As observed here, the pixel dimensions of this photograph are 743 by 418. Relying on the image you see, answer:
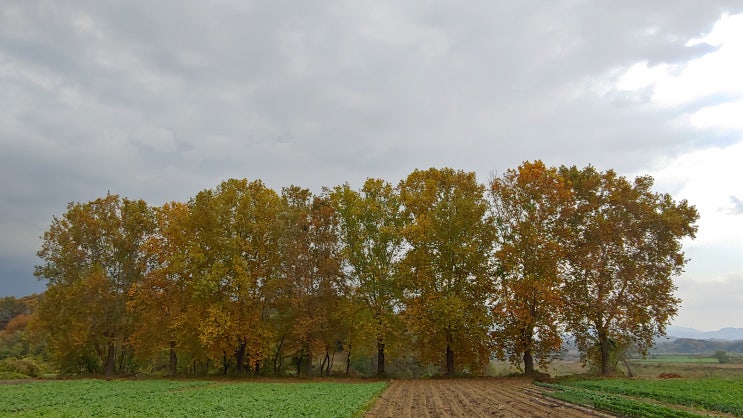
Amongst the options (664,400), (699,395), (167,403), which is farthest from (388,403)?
(699,395)

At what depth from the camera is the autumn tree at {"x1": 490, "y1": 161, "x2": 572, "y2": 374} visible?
3959 centimetres

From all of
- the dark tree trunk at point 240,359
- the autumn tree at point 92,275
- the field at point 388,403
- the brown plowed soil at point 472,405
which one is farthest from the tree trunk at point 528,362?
the autumn tree at point 92,275

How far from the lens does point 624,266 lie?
1638 inches

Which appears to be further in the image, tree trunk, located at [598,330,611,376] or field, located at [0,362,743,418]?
tree trunk, located at [598,330,611,376]

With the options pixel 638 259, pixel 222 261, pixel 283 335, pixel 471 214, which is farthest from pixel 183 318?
pixel 638 259

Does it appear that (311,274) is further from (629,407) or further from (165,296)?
(629,407)

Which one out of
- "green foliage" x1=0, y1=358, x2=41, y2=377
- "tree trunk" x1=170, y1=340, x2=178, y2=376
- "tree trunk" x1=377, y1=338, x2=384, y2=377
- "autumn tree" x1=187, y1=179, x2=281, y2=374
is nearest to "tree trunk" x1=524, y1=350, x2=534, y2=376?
"tree trunk" x1=377, y1=338, x2=384, y2=377

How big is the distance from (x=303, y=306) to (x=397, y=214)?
12.8 m

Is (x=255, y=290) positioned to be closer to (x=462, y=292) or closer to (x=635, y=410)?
(x=462, y=292)

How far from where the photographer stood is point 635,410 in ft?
61.2

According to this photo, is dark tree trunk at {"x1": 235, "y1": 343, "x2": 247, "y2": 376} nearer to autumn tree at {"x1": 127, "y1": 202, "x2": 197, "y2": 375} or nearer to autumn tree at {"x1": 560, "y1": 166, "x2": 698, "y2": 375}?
autumn tree at {"x1": 127, "y1": 202, "x2": 197, "y2": 375}

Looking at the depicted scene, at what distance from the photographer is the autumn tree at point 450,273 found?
41000mm

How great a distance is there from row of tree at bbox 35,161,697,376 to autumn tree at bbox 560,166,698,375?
0.13 m

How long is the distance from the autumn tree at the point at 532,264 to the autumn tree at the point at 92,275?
119 ft
